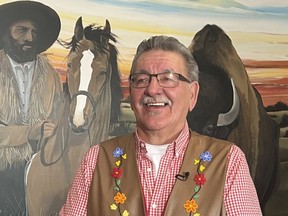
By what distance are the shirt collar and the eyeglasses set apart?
0.16m

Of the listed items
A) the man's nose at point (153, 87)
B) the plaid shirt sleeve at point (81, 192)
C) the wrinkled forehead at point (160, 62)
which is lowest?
the plaid shirt sleeve at point (81, 192)

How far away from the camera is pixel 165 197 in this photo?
142 cm

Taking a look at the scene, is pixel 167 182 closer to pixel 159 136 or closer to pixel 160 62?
pixel 159 136

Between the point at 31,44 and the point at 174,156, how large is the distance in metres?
0.76

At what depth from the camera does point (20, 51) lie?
1873mm

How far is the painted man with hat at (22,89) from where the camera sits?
1.84 meters

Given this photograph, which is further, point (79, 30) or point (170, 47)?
point (79, 30)

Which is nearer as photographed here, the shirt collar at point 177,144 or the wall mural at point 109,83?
the shirt collar at point 177,144

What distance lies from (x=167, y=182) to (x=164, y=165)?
0.18 feet

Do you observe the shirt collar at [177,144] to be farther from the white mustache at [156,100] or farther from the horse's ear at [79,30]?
the horse's ear at [79,30]

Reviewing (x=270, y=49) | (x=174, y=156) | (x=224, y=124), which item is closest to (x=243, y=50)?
(x=270, y=49)

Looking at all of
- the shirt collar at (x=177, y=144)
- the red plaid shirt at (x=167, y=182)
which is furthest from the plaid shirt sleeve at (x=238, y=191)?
the shirt collar at (x=177, y=144)

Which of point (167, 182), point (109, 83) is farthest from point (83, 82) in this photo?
point (167, 182)

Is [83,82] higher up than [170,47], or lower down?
lower down
